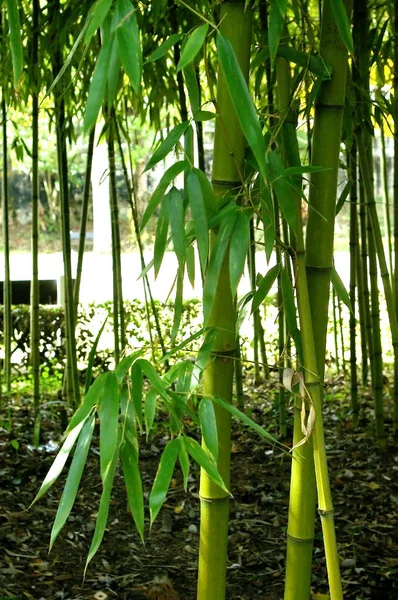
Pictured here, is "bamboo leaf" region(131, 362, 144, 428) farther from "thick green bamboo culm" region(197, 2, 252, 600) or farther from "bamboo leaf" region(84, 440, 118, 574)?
"thick green bamboo culm" region(197, 2, 252, 600)

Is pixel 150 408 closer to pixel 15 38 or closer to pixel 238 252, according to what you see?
pixel 238 252

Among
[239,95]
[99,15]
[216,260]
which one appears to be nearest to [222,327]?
[216,260]

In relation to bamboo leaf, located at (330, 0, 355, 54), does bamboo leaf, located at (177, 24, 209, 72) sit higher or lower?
lower

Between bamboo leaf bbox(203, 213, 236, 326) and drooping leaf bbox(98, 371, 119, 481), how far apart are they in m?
0.19

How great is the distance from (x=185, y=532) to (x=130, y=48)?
1.91 m

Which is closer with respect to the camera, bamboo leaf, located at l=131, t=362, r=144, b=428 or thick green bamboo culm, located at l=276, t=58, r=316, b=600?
bamboo leaf, located at l=131, t=362, r=144, b=428

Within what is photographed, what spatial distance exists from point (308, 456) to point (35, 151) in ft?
7.15

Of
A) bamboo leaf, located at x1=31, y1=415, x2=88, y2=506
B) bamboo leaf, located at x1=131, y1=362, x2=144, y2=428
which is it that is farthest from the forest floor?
bamboo leaf, located at x1=131, y1=362, x2=144, y2=428

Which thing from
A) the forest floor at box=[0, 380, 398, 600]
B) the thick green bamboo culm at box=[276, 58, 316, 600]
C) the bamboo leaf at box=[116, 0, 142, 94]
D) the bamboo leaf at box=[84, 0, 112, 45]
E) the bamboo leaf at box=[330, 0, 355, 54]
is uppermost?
the bamboo leaf at box=[330, 0, 355, 54]

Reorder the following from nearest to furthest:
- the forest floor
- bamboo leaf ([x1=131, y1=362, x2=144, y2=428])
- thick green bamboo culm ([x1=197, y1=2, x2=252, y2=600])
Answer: bamboo leaf ([x1=131, y1=362, x2=144, y2=428]), thick green bamboo culm ([x1=197, y1=2, x2=252, y2=600]), the forest floor

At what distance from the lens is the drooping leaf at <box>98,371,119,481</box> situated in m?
1.05

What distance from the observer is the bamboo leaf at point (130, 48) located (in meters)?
1.00

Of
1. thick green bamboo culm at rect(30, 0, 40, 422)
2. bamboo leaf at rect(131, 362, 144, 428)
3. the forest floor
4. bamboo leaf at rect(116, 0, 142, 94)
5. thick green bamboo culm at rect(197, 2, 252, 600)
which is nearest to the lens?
bamboo leaf at rect(116, 0, 142, 94)

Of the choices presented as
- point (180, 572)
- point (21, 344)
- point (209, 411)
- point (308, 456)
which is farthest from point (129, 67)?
point (21, 344)
